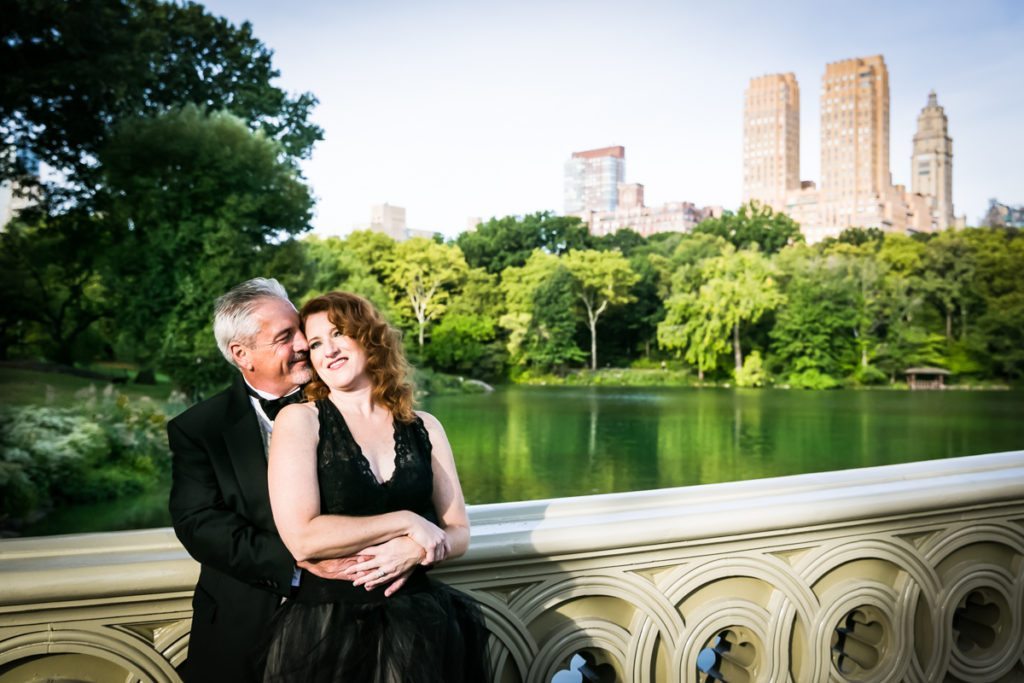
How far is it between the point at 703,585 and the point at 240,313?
75cm

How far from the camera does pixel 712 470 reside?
15.0 meters

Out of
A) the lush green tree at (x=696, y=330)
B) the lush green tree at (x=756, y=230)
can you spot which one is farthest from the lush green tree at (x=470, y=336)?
the lush green tree at (x=756, y=230)

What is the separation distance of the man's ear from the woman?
0.29 feet

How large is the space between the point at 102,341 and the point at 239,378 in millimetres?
14788

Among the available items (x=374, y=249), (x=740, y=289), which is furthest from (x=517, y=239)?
(x=740, y=289)

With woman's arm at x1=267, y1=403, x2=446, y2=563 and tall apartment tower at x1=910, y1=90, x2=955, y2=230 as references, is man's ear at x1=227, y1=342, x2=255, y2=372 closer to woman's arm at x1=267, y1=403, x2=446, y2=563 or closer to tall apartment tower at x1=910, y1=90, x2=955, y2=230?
woman's arm at x1=267, y1=403, x2=446, y2=563

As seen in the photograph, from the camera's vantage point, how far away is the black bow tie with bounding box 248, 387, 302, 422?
0.97 meters

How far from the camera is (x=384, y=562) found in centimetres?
83

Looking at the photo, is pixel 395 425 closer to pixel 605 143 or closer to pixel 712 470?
pixel 712 470

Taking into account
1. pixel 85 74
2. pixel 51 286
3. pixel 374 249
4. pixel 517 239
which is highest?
pixel 85 74

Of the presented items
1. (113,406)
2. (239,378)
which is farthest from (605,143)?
(239,378)

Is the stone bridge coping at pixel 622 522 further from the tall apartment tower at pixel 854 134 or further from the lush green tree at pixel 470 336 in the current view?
the tall apartment tower at pixel 854 134

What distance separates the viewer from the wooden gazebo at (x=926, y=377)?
68.2 ft

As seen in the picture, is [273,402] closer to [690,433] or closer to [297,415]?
[297,415]
